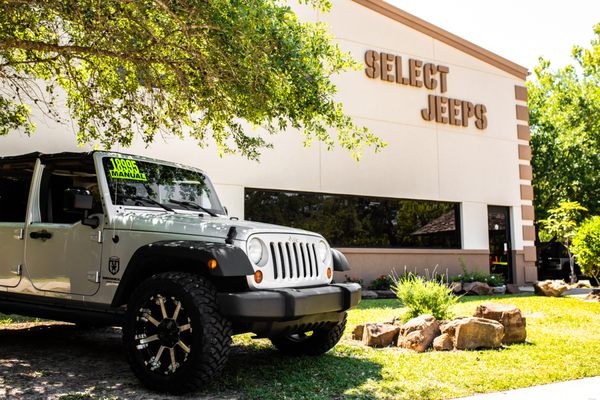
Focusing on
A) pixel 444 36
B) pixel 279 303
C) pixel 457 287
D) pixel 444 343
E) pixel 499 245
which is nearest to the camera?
pixel 279 303

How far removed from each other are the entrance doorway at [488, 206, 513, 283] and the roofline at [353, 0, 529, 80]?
4.57 metres

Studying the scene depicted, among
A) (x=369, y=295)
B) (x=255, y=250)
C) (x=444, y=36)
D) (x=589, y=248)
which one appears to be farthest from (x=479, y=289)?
(x=255, y=250)

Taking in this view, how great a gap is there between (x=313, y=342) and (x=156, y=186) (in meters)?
2.31

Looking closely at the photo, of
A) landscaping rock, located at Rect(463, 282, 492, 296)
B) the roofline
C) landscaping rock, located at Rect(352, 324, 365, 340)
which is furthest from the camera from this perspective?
the roofline

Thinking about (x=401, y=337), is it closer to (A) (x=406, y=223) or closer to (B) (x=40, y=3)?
(B) (x=40, y=3)

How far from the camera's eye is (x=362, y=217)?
576 inches

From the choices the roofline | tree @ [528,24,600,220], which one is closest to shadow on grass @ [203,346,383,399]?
the roofline

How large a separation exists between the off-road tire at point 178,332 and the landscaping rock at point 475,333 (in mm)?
3240

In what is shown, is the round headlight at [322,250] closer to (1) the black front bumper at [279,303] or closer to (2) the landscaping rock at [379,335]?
(1) the black front bumper at [279,303]

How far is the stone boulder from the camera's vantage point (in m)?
7.07

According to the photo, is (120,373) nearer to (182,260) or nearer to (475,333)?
(182,260)

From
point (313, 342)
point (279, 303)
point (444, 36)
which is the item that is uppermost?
point (444, 36)

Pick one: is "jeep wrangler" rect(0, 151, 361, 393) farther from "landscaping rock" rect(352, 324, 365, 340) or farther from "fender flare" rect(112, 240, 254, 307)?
"landscaping rock" rect(352, 324, 365, 340)

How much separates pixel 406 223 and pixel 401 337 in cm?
878
